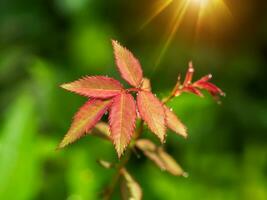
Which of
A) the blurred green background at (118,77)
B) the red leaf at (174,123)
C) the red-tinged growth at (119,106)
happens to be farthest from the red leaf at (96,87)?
the blurred green background at (118,77)

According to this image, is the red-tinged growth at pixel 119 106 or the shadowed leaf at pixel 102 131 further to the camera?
the shadowed leaf at pixel 102 131

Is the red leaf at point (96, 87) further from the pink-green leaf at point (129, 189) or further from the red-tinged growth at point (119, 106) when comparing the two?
the pink-green leaf at point (129, 189)

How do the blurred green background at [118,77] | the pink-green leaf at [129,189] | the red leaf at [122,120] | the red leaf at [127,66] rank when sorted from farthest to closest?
the blurred green background at [118,77], the pink-green leaf at [129,189], the red leaf at [127,66], the red leaf at [122,120]

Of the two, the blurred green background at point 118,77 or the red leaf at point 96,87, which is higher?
the red leaf at point 96,87

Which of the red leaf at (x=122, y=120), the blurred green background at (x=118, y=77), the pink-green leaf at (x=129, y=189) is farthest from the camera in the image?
the blurred green background at (x=118, y=77)

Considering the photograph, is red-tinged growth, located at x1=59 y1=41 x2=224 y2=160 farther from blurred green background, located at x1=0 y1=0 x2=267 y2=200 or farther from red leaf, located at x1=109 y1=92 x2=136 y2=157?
blurred green background, located at x1=0 y1=0 x2=267 y2=200

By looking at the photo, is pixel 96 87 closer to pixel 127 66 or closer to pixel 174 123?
pixel 127 66

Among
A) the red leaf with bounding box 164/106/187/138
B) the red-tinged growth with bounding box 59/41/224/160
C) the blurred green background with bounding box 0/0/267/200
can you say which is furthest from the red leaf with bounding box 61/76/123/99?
the blurred green background with bounding box 0/0/267/200
